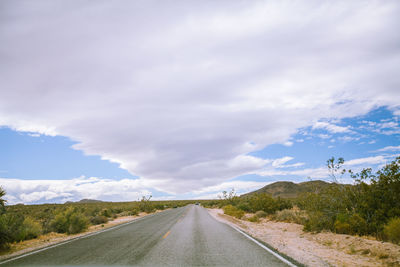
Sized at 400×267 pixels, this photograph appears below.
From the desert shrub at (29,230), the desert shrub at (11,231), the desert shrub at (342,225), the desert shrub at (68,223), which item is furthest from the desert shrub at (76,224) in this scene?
the desert shrub at (342,225)

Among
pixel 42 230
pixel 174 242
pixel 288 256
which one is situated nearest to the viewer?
pixel 288 256

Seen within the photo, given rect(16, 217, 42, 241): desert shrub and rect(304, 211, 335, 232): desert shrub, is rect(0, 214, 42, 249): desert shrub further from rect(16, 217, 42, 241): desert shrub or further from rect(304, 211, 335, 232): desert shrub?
rect(304, 211, 335, 232): desert shrub

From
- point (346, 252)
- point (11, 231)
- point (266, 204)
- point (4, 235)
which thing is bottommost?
point (346, 252)

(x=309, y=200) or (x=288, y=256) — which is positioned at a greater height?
Result: (x=309, y=200)

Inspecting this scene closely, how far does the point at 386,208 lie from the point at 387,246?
282 centimetres

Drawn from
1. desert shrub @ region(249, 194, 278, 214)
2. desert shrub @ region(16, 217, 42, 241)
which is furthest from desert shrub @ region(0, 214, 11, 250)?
desert shrub @ region(249, 194, 278, 214)

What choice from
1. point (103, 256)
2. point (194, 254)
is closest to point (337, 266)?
point (194, 254)

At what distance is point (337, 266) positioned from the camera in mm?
6500

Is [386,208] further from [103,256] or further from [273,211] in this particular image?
[273,211]

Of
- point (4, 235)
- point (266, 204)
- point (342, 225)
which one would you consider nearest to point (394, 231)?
point (342, 225)

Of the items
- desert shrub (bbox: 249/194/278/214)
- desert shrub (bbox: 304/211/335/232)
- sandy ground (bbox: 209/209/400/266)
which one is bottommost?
sandy ground (bbox: 209/209/400/266)

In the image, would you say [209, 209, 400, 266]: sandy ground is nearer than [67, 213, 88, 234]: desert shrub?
Yes

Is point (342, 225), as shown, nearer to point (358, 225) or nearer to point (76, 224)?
point (358, 225)

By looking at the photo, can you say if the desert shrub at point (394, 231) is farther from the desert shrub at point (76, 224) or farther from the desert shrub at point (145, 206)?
the desert shrub at point (145, 206)
